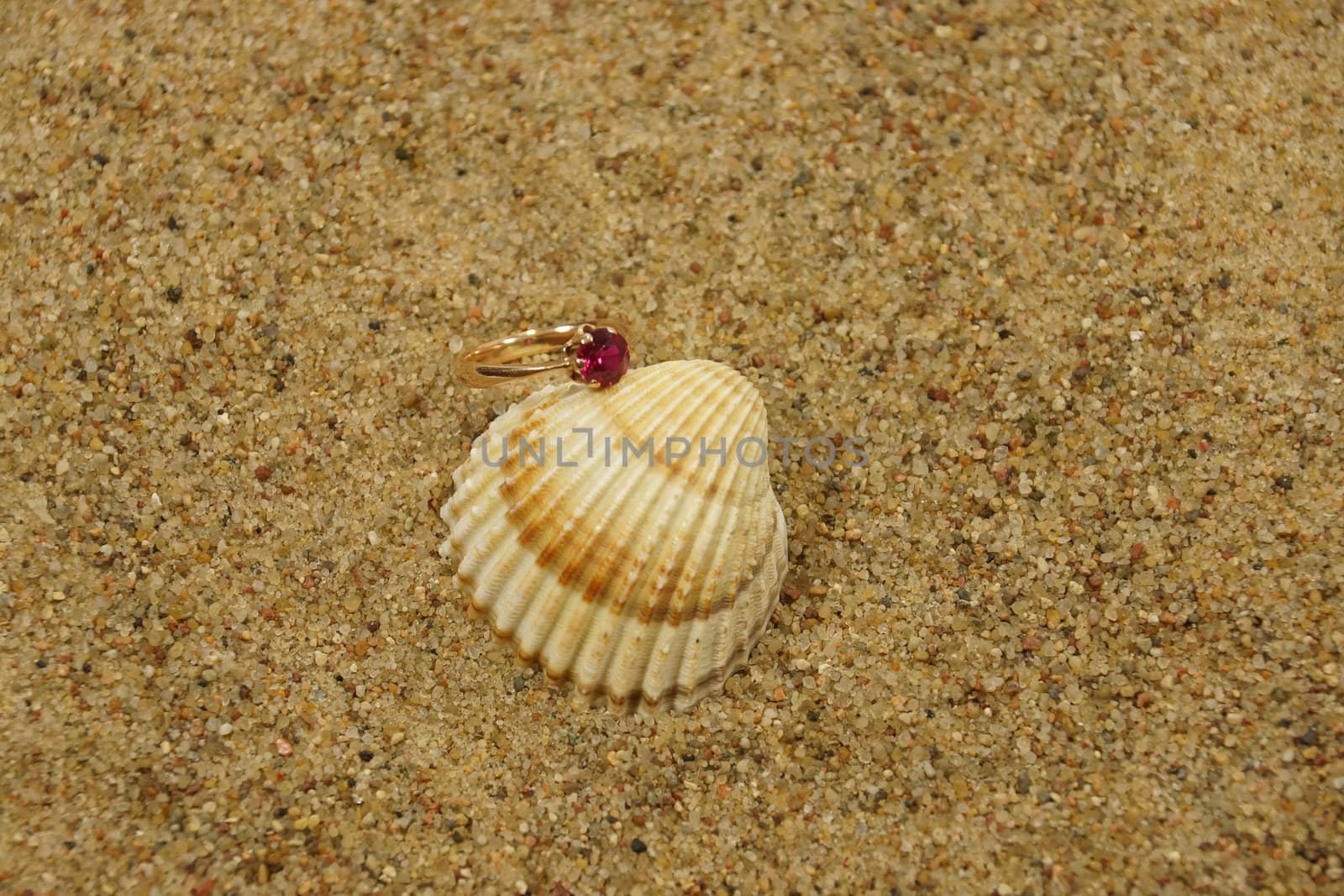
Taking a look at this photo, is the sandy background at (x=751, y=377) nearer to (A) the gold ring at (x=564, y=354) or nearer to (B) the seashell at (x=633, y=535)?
(B) the seashell at (x=633, y=535)

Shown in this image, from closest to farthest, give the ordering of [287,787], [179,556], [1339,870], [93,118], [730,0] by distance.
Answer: [1339,870] < [287,787] < [179,556] < [93,118] < [730,0]

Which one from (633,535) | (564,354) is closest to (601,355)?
(564,354)

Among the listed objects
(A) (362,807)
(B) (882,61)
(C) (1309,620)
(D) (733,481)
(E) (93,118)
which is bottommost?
(A) (362,807)

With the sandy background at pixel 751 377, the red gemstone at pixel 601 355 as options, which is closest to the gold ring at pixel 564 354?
the red gemstone at pixel 601 355

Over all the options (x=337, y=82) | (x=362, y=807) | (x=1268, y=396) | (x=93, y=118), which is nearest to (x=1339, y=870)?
(x=1268, y=396)

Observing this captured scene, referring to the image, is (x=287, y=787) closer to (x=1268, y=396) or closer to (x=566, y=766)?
(x=566, y=766)

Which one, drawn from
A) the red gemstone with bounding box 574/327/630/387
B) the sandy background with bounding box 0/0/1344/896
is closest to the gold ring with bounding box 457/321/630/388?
the red gemstone with bounding box 574/327/630/387
